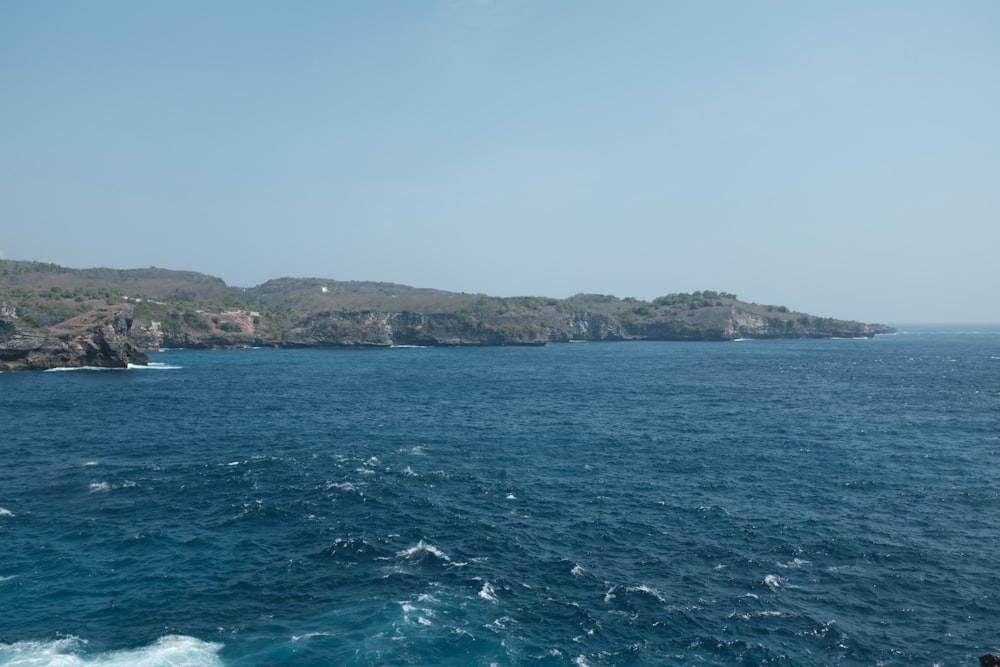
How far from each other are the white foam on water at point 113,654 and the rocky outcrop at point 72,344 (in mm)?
142479

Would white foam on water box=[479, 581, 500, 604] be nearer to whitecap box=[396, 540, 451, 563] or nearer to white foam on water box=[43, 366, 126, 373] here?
whitecap box=[396, 540, 451, 563]

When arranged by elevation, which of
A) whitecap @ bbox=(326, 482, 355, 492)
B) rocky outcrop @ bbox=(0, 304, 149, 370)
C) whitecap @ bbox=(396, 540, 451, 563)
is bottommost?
whitecap @ bbox=(396, 540, 451, 563)

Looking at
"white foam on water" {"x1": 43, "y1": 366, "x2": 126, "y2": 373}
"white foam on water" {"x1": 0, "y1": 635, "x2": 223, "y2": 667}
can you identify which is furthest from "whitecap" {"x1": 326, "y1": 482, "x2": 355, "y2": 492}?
"white foam on water" {"x1": 43, "y1": 366, "x2": 126, "y2": 373}

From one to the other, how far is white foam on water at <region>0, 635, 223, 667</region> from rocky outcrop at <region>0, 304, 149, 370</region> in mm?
142479

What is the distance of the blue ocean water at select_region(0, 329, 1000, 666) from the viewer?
35.9 m

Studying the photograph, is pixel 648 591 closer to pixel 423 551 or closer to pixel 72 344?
pixel 423 551

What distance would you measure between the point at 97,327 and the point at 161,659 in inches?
5917

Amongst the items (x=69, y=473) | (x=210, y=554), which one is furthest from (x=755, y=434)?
(x=69, y=473)

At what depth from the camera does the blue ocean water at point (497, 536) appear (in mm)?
35875

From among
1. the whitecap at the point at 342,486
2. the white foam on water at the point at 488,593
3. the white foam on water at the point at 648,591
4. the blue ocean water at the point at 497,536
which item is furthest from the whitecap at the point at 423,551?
the whitecap at the point at 342,486

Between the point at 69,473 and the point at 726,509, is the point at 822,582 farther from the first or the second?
the point at 69,473

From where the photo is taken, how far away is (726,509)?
5591 centimetres

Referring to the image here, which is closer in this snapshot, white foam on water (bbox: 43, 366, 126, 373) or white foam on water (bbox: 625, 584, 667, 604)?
white foam on water (bbox: 625, 584, 667, 604)

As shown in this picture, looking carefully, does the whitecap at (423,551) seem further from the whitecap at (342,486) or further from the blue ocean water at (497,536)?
the whitecap at (342,486)
